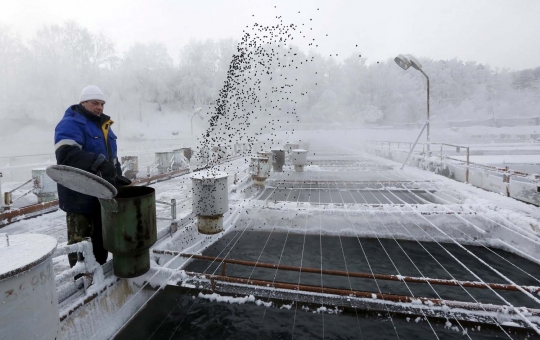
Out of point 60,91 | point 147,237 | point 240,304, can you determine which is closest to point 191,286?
point 240,304

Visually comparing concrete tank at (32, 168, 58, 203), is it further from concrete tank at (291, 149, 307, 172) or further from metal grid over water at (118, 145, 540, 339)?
concrete tank at (291, 149, 307, 172)

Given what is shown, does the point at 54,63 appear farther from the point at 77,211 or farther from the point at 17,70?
the point at 77,211

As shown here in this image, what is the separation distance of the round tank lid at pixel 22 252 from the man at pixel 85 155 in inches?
37.4

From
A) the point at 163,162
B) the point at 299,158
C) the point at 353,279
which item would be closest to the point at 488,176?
the point at 299,158

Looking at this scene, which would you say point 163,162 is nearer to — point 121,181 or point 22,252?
point 121,181

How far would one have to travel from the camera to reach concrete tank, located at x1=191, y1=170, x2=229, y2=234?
5.45 meters

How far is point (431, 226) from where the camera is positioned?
22.8 ft

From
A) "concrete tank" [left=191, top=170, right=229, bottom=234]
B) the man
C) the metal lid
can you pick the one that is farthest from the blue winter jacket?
"concrete tank" [left=191, top=170, right=229, bottom=234]

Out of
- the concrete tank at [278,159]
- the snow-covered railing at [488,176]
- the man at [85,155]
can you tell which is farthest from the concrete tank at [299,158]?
the man at [85,155]

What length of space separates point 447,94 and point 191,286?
12702cm

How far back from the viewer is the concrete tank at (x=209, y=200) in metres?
5.45

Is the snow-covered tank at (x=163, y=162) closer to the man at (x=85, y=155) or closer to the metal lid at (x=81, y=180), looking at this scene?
the man at (x=85, y=155)

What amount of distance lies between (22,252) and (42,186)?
28.0ft

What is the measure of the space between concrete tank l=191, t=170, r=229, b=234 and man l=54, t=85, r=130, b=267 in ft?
6.55
